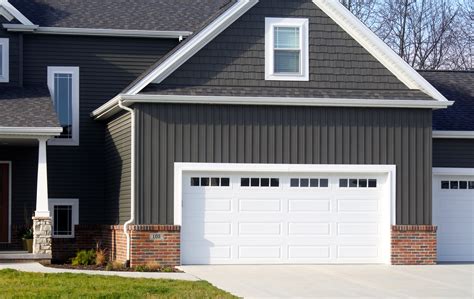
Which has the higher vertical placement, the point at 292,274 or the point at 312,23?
the point at 312,23

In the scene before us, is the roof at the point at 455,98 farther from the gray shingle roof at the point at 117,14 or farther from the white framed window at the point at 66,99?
the white framed window at the point at 66,99

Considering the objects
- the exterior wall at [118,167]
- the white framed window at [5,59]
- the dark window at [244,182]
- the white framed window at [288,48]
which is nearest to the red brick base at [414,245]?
the dark window at [244,182]

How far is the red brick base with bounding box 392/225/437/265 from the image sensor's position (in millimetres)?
25875

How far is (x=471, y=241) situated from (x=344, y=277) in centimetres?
705

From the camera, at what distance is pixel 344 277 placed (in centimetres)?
2245

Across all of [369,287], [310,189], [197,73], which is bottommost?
[369,287]

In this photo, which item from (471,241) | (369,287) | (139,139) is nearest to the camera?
(369,287)

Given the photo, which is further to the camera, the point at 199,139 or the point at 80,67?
the point at 80,67

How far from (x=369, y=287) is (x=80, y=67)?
1235 cm

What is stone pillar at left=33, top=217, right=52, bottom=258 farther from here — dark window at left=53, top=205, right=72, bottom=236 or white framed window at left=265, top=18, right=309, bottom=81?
white framed window at left=265, top=18, right=309, bottom=81

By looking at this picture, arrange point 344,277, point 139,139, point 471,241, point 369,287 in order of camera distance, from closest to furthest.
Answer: point 369,287, point 344,277, point 139,139, point 471,241

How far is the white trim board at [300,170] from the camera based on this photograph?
25109 millimetres

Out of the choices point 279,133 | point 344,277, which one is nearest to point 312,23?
point 279,133

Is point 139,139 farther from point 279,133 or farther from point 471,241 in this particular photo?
point 471,241
